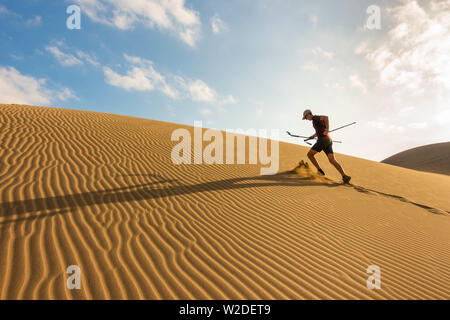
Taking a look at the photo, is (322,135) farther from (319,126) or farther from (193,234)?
(193,234)

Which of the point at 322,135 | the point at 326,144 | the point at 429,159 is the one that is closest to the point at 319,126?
the point at 322,135

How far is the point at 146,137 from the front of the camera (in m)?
9.89

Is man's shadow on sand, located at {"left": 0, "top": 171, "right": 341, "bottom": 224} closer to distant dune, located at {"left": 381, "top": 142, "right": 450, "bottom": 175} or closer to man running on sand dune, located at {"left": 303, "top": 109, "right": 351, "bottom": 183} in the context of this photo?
man running on sand dune, located at {"left": 303, "top": 109, "right": 351, "bottom": 183}

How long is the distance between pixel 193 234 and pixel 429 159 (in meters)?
41.5

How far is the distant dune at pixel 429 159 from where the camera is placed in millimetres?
28259

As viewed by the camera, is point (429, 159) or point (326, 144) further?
point (429, 159)

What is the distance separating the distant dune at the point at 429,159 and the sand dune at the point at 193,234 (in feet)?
97.2

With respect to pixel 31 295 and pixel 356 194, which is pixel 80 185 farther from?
pixel 356 194

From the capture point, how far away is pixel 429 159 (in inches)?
1264

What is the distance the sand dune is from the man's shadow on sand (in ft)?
0.09

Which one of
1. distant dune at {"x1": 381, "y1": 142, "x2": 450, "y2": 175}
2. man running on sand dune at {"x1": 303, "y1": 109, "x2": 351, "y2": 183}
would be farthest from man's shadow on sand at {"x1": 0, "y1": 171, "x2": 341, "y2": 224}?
distant dune at {"x1": 381, "y1": 142, "x2": 450, "y2": 175}
